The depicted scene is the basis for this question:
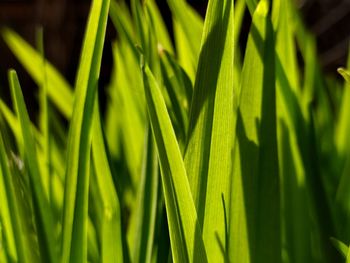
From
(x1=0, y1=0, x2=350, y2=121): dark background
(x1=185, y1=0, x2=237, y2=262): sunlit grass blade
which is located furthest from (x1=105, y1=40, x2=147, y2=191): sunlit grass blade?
(x1=0, y1=0, x2=350, y2=121): dark background

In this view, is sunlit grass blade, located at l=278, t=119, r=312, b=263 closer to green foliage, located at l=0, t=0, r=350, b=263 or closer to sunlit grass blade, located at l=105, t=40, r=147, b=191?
green foliage, located at l=0, t=0, r=350, b=263

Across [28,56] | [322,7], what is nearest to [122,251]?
[28,56]

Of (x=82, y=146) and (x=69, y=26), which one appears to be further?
(x=69, y=26)

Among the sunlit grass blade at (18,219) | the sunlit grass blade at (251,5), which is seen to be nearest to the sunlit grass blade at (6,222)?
the sunlit grass blade at (18,219)

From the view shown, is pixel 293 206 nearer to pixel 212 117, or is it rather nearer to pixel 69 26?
pixel 212 117

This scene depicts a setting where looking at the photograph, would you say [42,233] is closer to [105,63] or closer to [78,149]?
[78,149]

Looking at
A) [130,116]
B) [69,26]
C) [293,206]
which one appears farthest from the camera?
[69,26]

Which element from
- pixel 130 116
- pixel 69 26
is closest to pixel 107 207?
pixel 130 116
